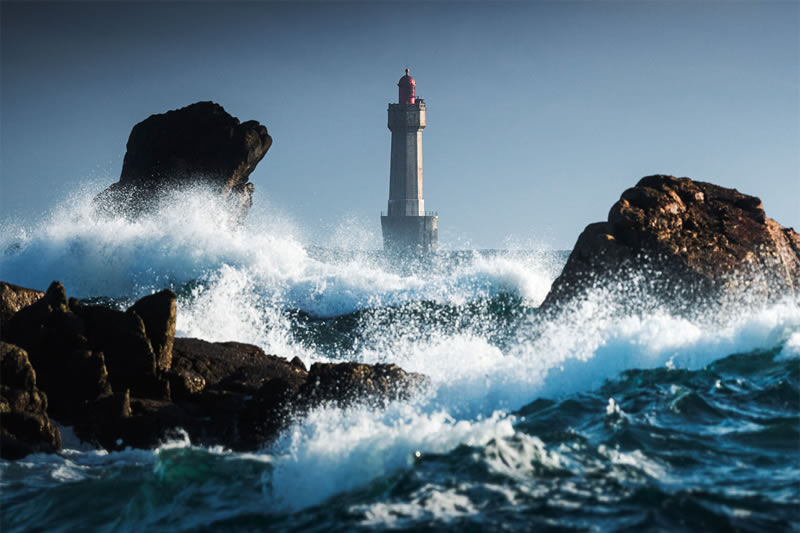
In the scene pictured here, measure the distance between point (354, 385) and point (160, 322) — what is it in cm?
198

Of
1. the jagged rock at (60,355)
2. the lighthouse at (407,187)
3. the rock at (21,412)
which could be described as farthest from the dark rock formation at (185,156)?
the lighthouse at (407,187)

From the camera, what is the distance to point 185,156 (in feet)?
70.3

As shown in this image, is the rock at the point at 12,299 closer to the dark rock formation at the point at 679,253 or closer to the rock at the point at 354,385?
the rock at the point at 354,385

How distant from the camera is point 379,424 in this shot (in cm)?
539

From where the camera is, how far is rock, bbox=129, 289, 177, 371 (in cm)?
711

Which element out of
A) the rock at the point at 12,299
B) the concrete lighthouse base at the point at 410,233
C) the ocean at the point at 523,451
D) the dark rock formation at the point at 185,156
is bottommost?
the ocean at the point at 523,451

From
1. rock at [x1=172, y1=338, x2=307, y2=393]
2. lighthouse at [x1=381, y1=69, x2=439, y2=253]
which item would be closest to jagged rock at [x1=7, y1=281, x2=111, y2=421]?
rock at [x1=172, y1=338, x2=307, y2=393]

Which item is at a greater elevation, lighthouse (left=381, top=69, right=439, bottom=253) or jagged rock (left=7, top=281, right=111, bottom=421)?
lighthouse (left=381, top=69, right=439, bottom=253)

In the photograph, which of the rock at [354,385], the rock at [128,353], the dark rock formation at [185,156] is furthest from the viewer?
the dark rock formation at [185,156]

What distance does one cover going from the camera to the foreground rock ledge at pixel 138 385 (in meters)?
6.09

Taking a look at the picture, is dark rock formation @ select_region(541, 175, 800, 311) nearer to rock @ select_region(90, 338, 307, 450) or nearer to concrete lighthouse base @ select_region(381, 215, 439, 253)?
rock @ select_region(90, 338, 307, 450)

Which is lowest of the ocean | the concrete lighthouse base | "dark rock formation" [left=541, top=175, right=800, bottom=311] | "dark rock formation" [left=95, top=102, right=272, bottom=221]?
the ocean

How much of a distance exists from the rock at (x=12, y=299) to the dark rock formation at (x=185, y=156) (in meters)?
12.9

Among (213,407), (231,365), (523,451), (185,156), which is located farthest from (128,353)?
(185,156)
